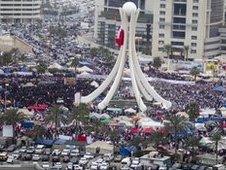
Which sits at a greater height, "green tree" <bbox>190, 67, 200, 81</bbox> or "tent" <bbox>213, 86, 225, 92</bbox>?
"green tree" <bbox>190, 67, 200, 81</bbox>

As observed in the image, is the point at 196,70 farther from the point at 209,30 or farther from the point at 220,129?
the point at 220,129

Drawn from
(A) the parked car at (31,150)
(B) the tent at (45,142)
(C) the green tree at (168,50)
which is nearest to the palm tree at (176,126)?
(B) the tent at (45,142)

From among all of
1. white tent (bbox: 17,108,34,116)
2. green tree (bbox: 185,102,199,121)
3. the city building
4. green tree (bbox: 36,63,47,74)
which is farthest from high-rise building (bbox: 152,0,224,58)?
white tent (bbox: 17,108,34,116)

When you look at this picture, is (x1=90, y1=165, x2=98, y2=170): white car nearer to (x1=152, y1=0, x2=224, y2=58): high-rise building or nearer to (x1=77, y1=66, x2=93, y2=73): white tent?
(x1=77, y1=66, x2=93, y2=73): white tent

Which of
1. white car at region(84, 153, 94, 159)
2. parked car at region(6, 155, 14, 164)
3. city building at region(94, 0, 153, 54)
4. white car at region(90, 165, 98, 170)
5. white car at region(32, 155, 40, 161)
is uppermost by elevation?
city building at region(94, 0, 153, 54)

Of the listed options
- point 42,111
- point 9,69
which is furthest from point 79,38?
point 42,111

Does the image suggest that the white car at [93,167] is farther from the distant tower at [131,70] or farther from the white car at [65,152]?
the distant tower at [131,70]
